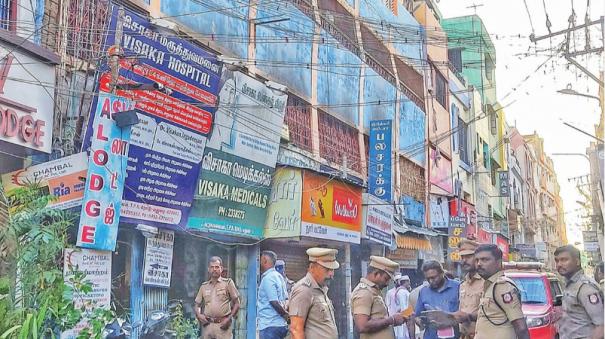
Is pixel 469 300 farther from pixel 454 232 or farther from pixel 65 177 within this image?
pixel 454 232

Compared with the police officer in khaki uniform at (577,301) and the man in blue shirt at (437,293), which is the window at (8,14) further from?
the police officer in khaki uniform at (577,301)

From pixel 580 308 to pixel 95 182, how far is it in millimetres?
5800

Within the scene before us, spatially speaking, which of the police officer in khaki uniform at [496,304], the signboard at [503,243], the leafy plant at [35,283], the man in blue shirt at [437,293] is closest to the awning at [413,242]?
the man in blue shirt at [437,293]

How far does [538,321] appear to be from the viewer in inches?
415

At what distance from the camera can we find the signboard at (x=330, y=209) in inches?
535

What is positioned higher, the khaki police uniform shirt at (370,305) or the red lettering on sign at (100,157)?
the red lettering on sign at (100,157)

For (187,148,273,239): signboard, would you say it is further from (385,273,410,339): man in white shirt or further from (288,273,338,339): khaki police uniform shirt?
(288,273,338,339): khaki police uniform shirt

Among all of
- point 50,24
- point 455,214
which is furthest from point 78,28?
point 455,214

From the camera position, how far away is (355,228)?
16.1 metres

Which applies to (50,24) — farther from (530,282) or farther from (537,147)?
(537,147)

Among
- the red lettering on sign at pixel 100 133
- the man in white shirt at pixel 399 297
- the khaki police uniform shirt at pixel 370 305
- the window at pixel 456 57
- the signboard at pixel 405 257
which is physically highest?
the window at pixel 456 57

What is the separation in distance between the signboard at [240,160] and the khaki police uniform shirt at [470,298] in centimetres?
579

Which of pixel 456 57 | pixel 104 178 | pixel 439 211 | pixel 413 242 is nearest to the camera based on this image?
pixel 104 178

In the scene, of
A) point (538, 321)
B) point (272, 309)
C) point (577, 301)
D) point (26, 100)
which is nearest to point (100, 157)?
point (26, 100)
